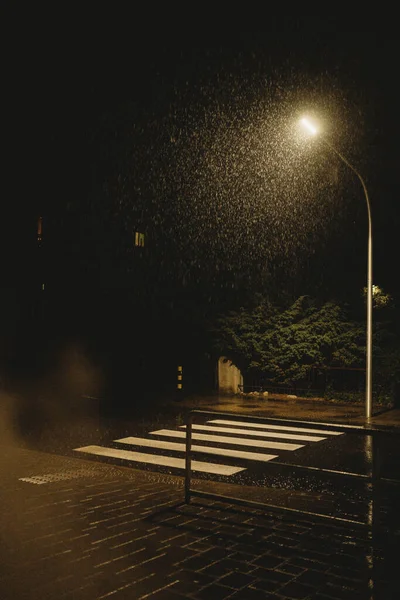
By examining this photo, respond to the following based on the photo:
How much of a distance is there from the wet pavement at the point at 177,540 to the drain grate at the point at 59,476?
1 cm

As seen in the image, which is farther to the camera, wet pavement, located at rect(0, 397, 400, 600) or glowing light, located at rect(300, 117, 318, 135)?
glowing light, located at rect(300, 117, 318, 135)

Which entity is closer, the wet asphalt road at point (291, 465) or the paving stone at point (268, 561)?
the paving stone at point (268, 561)

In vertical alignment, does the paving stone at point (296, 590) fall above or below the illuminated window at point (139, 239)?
below

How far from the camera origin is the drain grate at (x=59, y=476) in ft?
26.6

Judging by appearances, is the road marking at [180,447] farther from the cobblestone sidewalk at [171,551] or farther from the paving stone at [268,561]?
the paving stone at [268,561]

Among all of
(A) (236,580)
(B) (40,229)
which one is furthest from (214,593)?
(B) (40,229)

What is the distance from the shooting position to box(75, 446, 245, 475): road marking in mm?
9289

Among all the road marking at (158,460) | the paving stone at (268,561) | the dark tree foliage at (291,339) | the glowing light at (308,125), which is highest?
the glowing light at (308,125)

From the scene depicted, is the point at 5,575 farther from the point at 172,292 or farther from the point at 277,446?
the point at 172,292

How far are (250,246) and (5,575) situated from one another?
27763 mm

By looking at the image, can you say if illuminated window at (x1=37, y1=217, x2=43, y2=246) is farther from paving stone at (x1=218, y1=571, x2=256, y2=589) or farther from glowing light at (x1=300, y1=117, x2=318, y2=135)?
paving stone at (x1=218, y1=571, x2=256, y2=589)

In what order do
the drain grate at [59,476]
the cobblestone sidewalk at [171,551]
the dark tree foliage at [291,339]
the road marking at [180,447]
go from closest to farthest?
1. the cobblestone sidewalk at [171,551]
2. the drain grate at [59,476]
3. the road marking at [180,447]
4. the dark tree foliage at [291,339]

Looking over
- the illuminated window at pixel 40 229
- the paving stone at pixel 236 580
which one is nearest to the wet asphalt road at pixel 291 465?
the paving stone at pixel 236 580

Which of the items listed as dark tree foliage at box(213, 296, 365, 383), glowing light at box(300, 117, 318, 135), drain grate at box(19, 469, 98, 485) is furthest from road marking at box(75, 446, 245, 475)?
dark tree foliage at box(213, 296, 365, 383)
